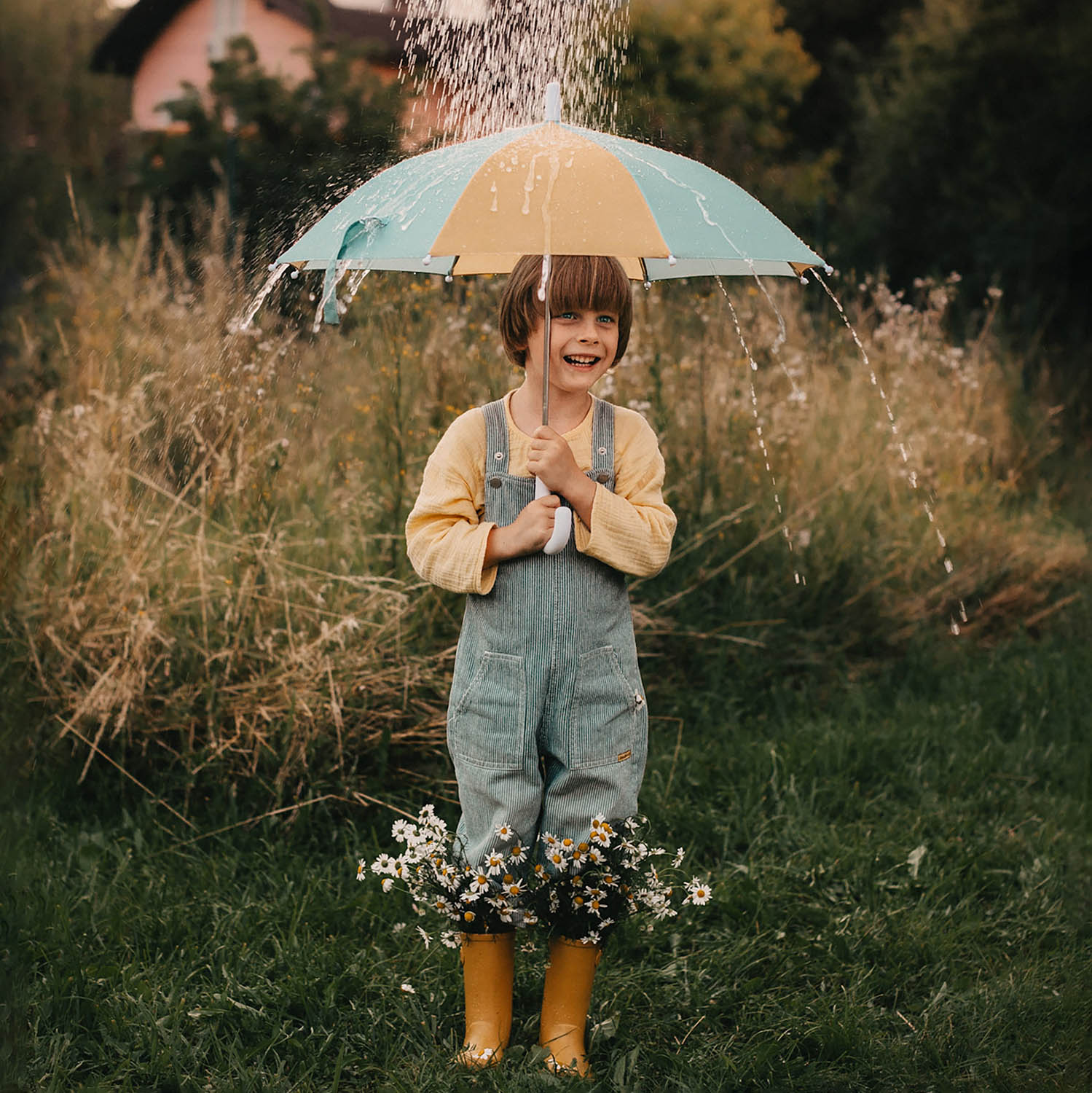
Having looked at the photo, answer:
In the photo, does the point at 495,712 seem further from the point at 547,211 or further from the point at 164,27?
the point at 164,27

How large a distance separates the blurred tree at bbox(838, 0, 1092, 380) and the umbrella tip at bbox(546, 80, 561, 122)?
7877 mm

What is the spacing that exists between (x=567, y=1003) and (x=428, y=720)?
4.35 ft

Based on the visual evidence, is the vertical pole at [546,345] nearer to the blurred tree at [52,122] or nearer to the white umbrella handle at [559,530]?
the white umbrella handle at [559,530]

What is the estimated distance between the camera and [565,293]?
2186 mm

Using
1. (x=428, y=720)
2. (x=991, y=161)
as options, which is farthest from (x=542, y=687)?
(x=991, y=161)

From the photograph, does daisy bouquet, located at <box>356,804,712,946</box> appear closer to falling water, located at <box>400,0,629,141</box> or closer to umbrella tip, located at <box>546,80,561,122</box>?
umbrella tip, located at <box>546,80,561,122</box>

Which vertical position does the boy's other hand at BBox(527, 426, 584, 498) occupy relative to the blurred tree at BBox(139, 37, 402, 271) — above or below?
below

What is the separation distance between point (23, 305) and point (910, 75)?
9.00m

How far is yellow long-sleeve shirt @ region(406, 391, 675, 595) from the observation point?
2186 millimetres

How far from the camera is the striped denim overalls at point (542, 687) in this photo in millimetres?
2215

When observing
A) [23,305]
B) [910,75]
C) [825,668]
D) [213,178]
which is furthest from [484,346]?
[910,75]

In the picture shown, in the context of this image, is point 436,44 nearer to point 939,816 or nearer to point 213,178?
point 939,816

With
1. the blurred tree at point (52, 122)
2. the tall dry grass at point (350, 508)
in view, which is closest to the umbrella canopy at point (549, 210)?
the tall dry grass at point (350, 508)

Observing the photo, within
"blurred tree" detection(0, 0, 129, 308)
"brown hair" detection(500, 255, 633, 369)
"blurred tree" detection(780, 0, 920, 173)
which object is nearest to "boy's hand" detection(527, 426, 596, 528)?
"brown hair" detection(500, 255, 633, 369)
